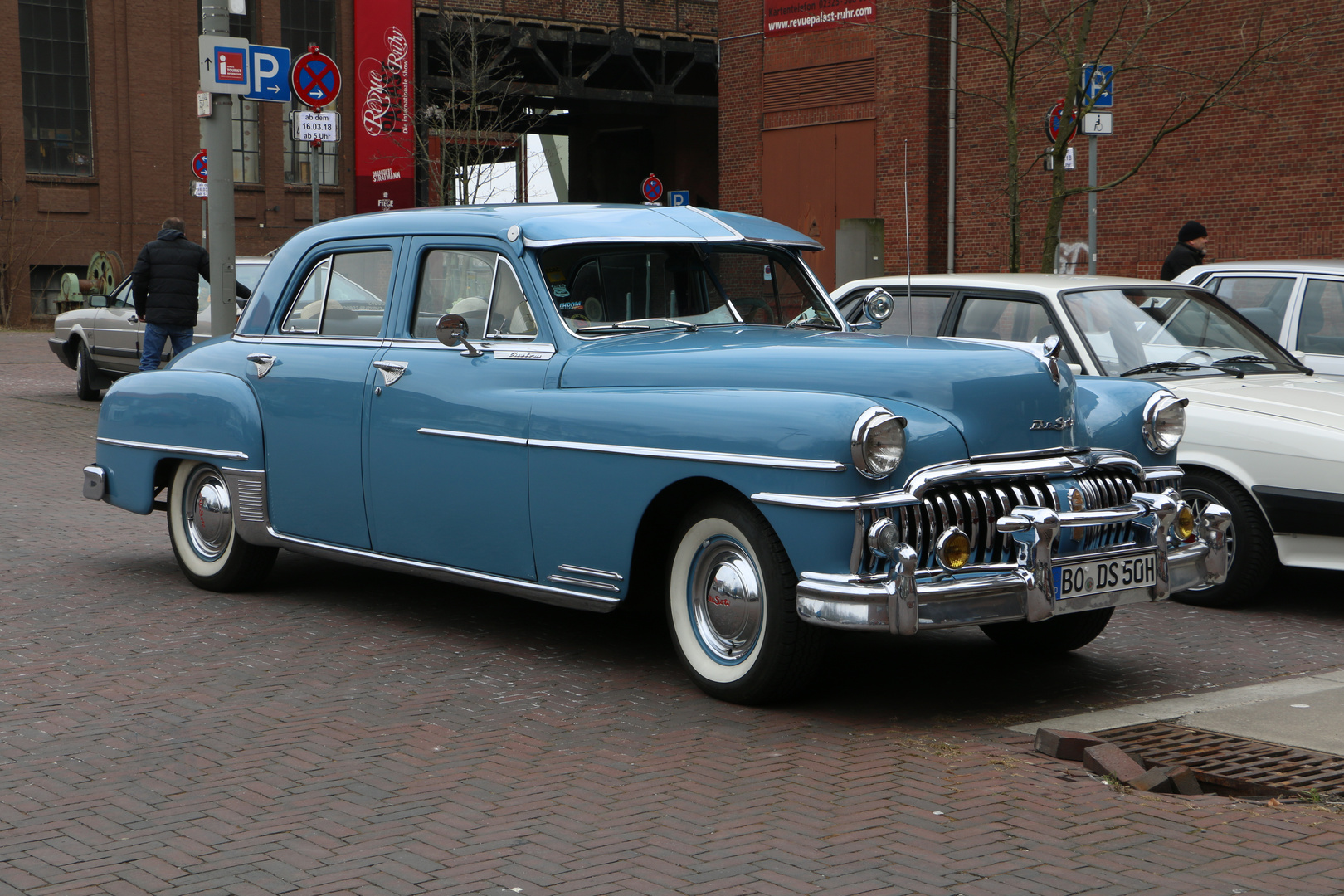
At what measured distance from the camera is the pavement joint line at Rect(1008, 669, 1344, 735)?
521cm

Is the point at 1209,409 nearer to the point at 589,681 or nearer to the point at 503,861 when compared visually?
the point at 589,681

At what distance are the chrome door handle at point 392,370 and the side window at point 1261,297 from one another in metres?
5.36

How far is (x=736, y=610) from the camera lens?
5.38 metres

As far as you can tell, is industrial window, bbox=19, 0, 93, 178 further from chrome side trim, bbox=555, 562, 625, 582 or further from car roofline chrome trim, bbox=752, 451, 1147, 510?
car roofline chrome trim, bbox=752, 451, 1147, 510

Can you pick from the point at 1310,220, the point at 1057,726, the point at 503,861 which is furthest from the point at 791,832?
the point at 1310,220

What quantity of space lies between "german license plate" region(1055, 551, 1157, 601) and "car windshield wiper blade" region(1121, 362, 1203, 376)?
97.3 inches

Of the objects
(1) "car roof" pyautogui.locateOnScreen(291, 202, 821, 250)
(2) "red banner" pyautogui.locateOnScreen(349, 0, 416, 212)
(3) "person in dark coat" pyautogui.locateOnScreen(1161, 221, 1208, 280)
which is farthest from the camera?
(2) "red banner" pyautogui.locateOnScreen(349, 0, 416, 212)

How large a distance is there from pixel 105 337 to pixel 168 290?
8.55ft

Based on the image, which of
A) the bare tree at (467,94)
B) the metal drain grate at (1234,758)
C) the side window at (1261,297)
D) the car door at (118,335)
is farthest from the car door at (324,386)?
the bare tree at (467,94)

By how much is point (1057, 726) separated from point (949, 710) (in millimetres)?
422

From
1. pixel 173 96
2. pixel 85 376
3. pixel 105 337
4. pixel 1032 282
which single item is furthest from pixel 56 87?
pixel 1032 282

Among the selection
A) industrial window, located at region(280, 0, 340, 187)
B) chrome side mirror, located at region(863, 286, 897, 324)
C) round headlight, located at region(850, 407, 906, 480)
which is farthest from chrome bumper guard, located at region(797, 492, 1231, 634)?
industrial window, located at region(280, 0, 340, 187)

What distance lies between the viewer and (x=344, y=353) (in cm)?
685

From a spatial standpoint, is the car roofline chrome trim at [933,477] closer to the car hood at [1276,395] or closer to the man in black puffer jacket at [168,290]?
the car hood at [1276,395]
